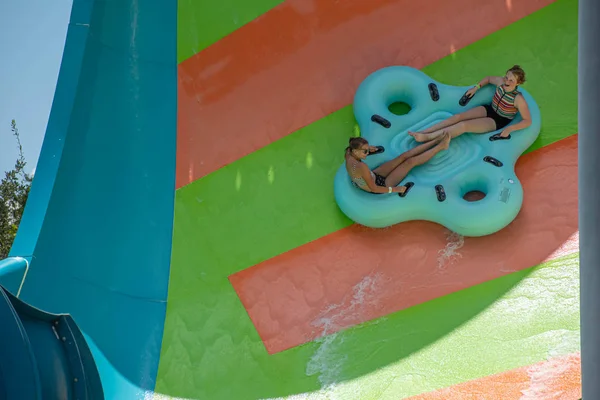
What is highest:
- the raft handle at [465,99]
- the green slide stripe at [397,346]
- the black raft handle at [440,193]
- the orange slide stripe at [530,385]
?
the raft handle at [465,99]

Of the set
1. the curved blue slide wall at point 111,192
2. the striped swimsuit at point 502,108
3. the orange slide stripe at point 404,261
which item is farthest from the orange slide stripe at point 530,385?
the curved blue slide wall at point 111,192

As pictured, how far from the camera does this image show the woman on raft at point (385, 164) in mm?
4172

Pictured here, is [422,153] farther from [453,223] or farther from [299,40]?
[299,40]

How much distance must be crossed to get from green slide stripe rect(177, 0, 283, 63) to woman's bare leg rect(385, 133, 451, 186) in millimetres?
1815

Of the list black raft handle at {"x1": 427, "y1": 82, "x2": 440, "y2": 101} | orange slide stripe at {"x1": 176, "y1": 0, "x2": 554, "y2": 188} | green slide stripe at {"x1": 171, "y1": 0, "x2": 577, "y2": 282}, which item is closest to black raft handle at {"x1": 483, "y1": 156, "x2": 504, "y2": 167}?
green slide stripe at {"x1": 171, "y1": 0, "x2": 577, "y2": 282}

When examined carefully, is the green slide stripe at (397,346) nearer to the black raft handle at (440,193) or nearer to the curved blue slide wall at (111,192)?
the curved blue slide wall at (111,192)

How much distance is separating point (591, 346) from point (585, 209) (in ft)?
0.55

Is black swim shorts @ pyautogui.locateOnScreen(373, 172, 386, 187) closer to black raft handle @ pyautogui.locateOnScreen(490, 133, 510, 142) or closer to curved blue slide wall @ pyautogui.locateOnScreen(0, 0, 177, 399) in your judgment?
black raft handle @ pyautogui.locateOnScreen(490, 133, 510, 142)

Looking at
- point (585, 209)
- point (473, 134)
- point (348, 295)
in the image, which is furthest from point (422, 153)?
point (585, 209)

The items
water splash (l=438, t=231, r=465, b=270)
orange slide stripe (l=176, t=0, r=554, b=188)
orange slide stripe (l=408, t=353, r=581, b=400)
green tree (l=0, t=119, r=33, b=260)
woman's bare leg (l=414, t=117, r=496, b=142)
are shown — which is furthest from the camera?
green tree (l=0, t=119, r=33, b=260)

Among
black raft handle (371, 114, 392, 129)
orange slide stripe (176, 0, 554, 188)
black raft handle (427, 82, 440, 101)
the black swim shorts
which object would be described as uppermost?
orange slide stripe (176, 0, 554, 188)

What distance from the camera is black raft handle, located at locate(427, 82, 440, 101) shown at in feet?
15.1

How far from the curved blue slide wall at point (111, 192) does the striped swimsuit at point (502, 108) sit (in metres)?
2.08

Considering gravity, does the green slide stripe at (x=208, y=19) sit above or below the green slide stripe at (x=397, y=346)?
above
